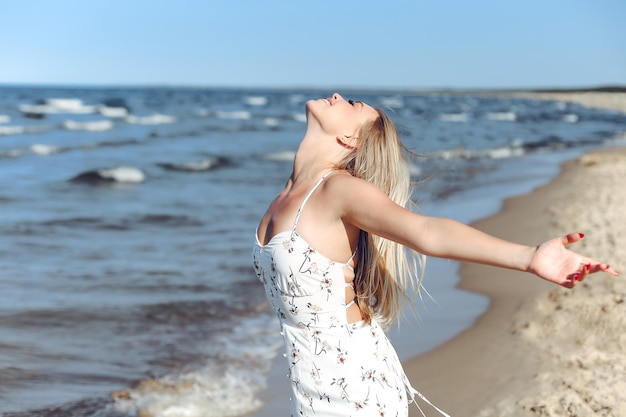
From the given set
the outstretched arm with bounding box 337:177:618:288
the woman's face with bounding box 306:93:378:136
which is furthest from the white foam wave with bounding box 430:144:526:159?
the outstretched arm with bounding box 337:177:618:288

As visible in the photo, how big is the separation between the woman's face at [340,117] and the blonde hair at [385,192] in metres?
0.03

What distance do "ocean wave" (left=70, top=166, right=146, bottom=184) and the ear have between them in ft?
46.5

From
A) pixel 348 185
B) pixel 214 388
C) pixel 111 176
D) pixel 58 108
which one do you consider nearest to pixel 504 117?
pixel 58 108

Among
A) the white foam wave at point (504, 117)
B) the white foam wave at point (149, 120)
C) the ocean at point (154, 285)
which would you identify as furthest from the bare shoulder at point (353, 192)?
the white foam wave at point (504, 117)

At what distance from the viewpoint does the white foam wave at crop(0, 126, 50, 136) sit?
30513 millimetres

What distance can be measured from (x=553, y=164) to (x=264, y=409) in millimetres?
16106

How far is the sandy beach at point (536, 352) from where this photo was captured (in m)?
4.29

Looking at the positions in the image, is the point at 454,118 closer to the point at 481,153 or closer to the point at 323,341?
the point at 481,153

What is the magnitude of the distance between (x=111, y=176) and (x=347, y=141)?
48.5 feet

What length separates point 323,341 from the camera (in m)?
2.56

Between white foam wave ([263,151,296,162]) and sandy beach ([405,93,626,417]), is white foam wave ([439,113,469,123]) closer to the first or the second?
white foam wave ([263,151,296,162])

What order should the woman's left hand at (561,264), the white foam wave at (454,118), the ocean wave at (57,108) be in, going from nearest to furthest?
the woman's left hand at (561,264) < the white foam wave at (454,118) < the ocean wave at (57,108)

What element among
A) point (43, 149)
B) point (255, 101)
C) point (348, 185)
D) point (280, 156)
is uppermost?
point (348, 185)

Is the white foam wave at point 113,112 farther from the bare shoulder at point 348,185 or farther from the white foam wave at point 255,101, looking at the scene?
the bare shoulder at point 348,185
